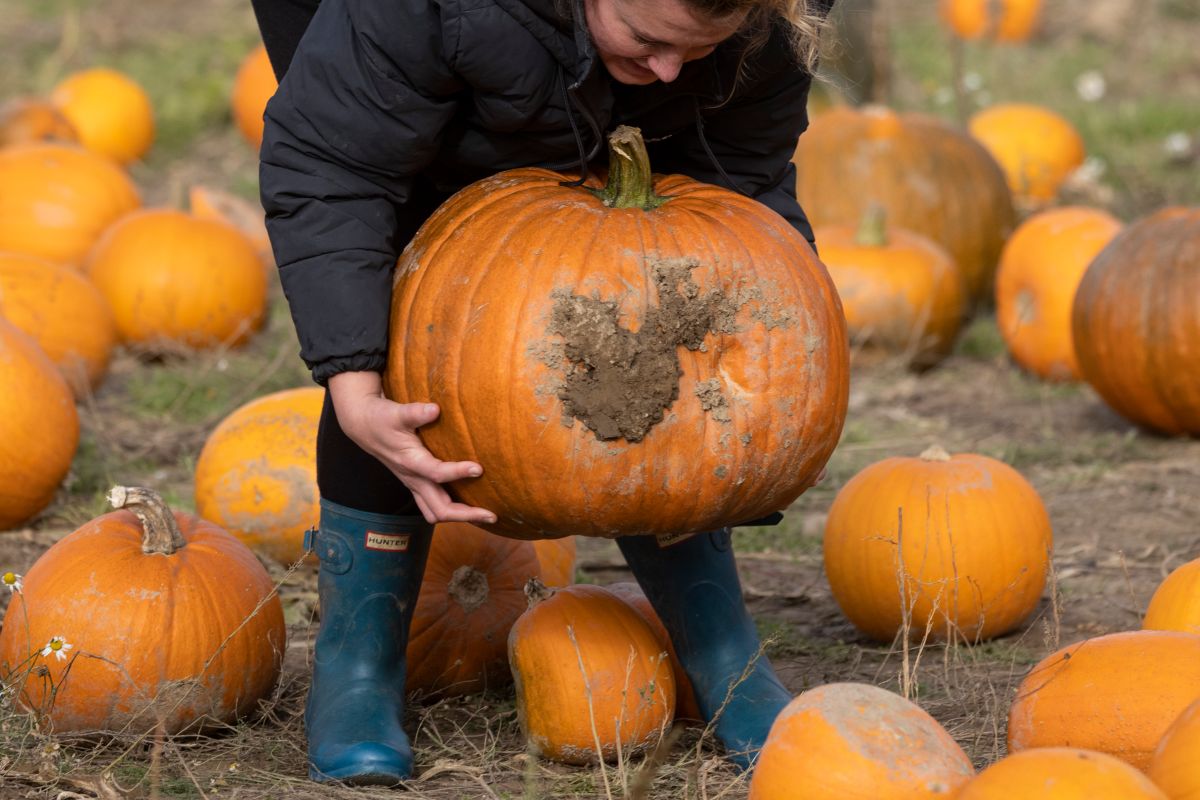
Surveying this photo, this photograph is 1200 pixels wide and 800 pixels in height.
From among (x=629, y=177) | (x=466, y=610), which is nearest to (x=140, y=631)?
(x=466, y=610)

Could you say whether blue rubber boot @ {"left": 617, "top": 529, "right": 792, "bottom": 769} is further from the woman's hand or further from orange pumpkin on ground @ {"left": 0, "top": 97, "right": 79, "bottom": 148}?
orange pumpkin on ground @ {"left": 0, "top": 97, "right": 79, "bottom": 148}

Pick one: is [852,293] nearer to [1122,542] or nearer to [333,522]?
[1122,542]

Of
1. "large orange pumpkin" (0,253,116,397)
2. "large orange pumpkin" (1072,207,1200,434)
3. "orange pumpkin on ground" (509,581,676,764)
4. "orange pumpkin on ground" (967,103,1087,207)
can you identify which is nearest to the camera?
"orange pumpkin on ground" (509,581,676,764)

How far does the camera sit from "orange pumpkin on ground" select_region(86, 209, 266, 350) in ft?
20.0

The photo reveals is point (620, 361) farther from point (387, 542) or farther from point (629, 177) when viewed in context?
point (387, 542)

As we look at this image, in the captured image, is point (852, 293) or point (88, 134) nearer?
point (852, 293)

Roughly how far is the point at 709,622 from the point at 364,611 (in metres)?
0.70

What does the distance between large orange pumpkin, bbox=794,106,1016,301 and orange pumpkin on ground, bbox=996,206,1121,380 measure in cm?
69

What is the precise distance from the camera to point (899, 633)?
3514 millimetres

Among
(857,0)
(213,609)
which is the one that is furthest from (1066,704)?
(857,0)

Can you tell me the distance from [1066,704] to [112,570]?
189 centimetres

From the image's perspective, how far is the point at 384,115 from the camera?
268 cm

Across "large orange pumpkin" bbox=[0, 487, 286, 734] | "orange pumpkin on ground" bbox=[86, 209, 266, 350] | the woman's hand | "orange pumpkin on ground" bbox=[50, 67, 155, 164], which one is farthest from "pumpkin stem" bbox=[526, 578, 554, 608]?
"orange pumpkin on ground" bbox=[50, 67, 155, 164]

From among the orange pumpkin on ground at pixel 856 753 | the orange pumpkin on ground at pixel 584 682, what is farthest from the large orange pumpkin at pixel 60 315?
the orange pumpkin on ground at pixel 856 753
